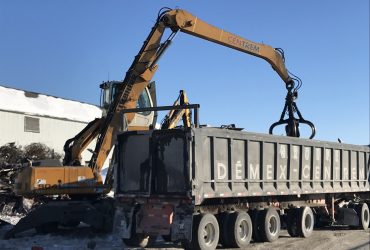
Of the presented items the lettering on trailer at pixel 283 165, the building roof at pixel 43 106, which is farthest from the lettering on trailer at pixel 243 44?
the building roof at pixel 43 106

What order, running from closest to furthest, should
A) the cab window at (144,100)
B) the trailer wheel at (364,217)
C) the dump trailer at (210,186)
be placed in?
the dump trailer at (210,186) < the cab window at (144,100) < the trailer wheel at (364,217)

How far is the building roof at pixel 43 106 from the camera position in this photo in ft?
85.3

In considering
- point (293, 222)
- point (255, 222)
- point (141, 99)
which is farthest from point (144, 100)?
point (293, 222)

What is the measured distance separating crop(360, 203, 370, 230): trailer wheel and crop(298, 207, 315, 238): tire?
10.6ft

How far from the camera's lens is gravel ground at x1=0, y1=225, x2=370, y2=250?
11773 mm

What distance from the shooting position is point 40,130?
26500 millimetres

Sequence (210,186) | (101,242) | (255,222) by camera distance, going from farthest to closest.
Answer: (255,222) → (101,242) → (210,186)

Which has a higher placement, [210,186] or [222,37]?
[222,37]

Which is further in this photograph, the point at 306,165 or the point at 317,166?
the point at 317,166

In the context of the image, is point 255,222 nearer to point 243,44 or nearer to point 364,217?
point 364,217

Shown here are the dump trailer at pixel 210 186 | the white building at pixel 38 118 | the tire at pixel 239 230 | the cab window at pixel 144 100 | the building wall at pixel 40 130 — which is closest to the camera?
the dump trailer at pixel 210 186

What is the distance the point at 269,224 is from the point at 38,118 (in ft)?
55.3

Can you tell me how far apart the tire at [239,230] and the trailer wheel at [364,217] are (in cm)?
626

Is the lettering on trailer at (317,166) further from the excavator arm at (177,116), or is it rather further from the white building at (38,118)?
the white building at (38,118)
